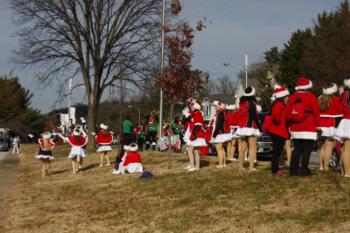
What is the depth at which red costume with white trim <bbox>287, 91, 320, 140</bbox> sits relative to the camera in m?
11.4

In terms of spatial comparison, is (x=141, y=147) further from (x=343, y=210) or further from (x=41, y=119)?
(x=41, y=119)

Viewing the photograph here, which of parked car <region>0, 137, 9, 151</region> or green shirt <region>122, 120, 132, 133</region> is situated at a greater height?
green shirt <region>122, 120, 132, 133</region>

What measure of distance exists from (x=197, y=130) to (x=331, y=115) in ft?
13.5

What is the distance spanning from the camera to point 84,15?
33.4 m

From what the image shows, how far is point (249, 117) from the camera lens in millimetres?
13352

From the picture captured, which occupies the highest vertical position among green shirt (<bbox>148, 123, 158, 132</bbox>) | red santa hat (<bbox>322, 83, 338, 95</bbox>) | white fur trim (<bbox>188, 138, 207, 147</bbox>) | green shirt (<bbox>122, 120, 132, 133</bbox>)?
red santa hat (<bbox>322, 83, 338, 95</bbox>)

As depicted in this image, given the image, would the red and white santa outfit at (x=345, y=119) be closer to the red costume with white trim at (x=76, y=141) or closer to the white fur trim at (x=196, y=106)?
the white fur trim at (x=196, y=106)

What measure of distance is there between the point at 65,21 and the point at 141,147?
900 centimetres

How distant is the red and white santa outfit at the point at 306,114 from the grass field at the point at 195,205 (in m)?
0.87

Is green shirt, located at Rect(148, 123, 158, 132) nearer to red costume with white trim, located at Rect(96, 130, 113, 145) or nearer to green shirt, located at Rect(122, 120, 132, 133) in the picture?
red costume with white trim, located at Rect(96, 130, 113, 145)

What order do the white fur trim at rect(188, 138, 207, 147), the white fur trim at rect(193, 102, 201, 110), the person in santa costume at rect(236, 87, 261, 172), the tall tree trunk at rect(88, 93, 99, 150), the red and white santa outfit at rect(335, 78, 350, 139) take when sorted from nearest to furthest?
the red and white santa outfit at rect(335, 78, 350, 139) → the person in santa costume at rect(236, 87, 261, 172) → the white fur trim at rect(188, 138, 207, 147) → the white fur trim at rect(193, 102, 201, 110) → the tall tree trunk at rect(88, 93, 99, 150)

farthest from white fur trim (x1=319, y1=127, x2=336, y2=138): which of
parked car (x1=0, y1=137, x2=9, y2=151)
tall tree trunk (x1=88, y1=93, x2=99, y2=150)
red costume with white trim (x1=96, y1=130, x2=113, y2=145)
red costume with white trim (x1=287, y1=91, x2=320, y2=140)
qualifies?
parked car (x1=0, y1=137, x2=9, y2=151)

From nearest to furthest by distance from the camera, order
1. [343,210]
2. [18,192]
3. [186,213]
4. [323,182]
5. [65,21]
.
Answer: [343,210], [186,213], [323,182], [18,192], [65,21]

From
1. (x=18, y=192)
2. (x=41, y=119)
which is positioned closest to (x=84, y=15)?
(x=18, y=192)
